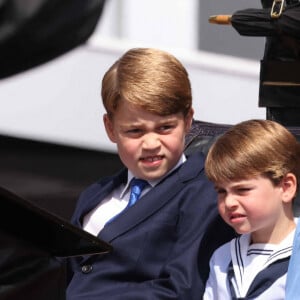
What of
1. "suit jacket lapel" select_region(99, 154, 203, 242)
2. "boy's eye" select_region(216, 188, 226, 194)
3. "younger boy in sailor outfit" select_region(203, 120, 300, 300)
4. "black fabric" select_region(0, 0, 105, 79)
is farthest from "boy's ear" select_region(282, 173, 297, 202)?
"black fabric" select_region(0, 0, 105, 79)

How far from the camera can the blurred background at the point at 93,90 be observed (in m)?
5.17

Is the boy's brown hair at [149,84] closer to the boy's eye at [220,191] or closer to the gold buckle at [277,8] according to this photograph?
the boy's eye at [220,191]

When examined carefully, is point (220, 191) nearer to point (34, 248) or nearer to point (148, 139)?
point (148, 139)

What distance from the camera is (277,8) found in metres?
2.62

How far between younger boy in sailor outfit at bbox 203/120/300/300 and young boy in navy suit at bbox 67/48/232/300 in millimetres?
103

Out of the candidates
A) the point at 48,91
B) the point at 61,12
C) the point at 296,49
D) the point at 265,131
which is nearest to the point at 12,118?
the point at 48,91

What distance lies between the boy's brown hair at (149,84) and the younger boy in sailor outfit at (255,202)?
0.17 metres

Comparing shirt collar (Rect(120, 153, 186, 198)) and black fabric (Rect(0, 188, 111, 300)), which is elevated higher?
black fabric (Rect(0, 188, 111, 300))

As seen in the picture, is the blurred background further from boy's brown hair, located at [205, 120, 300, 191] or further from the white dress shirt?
boy's brown hair, located at [205, 120, 300, 191]

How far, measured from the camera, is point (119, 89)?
239 cm

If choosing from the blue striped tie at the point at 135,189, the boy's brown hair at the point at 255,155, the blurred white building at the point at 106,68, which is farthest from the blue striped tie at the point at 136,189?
the blurred white building at the point at 106,68

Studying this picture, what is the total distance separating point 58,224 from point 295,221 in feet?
1.91

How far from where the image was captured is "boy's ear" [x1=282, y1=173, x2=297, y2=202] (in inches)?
87.6

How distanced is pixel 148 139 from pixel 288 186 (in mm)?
309
